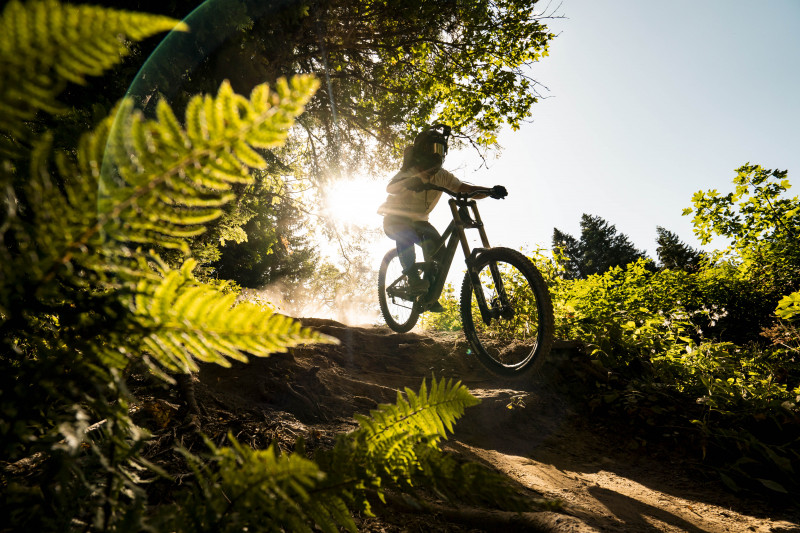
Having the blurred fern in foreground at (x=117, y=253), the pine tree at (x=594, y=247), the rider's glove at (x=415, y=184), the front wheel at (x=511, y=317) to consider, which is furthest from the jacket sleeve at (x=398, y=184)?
the pine tree at (x=594, y=247)

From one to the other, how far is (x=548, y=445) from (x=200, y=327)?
3716 mm

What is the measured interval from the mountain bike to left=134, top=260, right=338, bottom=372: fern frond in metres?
2.90

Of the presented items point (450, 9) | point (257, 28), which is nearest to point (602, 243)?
point (450, 9)

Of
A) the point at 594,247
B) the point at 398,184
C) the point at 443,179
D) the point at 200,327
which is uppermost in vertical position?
the point at 594,247

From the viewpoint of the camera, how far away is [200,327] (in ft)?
1.60

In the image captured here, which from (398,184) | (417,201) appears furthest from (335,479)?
(417,201)

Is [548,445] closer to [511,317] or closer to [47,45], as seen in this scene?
[511,317]

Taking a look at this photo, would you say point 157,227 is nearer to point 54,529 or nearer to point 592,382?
point 54,529

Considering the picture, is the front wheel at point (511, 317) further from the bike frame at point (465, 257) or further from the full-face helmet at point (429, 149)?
the full-face helmet at point (429, 149)

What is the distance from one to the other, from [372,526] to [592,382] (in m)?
3.76

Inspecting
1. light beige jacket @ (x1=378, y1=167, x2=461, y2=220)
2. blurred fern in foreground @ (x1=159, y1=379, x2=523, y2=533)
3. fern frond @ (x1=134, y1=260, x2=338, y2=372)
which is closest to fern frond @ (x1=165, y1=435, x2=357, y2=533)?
blurred fern in foreground @ (x1=159, y1=379, x2=523, y2=533)

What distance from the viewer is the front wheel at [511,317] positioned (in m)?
3.09

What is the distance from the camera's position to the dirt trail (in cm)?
203

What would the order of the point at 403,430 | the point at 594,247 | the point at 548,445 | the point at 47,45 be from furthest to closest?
1. the point at 594,247
2. the point at 548,445
3. the point at 403,430
4. the point at 47,45
